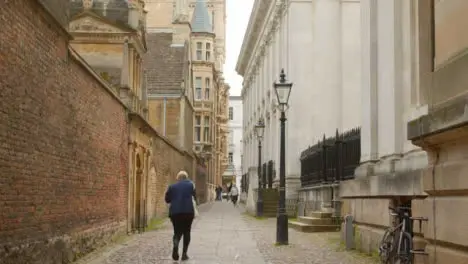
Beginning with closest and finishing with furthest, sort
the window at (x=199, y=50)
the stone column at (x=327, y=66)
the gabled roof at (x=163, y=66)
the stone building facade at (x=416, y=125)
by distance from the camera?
the stone building facade at (x=416, y=125)
the stone column at (x=327, y=66)
the gabled roof at (x=163, y=66)
the window at (x=199, y=50)

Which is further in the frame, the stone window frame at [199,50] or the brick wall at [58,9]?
the stone window frame at [199,50]

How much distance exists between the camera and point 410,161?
501 inches

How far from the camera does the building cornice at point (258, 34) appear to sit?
39.8m

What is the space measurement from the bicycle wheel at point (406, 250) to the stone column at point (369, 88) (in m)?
6.77

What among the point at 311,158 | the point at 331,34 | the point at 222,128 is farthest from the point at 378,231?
the point at 222,128

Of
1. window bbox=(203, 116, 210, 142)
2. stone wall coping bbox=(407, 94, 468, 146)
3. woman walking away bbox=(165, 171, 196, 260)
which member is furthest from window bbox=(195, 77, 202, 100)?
stone wall coping bbox=(407, 94, 468, 146)

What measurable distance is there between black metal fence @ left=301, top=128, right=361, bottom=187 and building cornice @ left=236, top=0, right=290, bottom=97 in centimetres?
1013

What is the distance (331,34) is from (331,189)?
12718 millimetres

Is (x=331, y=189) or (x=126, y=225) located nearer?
(x=126, y=225)

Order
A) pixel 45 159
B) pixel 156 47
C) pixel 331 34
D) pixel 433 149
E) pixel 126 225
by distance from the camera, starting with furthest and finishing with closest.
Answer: pixel 156 47 < pixel 331 34 < pixel 126 225 < pixel 45 159 < pixel 433 149

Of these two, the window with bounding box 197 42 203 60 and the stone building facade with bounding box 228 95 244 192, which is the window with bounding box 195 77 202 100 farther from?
the stone building facade with bounding box 228 95 244 192

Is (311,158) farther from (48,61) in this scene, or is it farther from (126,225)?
(48,61)

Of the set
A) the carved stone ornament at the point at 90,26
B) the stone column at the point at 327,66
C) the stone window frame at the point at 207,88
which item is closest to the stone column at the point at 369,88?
the carved stone ornament at the point at 90,26

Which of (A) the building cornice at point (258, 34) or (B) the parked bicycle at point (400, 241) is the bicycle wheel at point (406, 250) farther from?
(A) the building cornice at point (258, 34)
